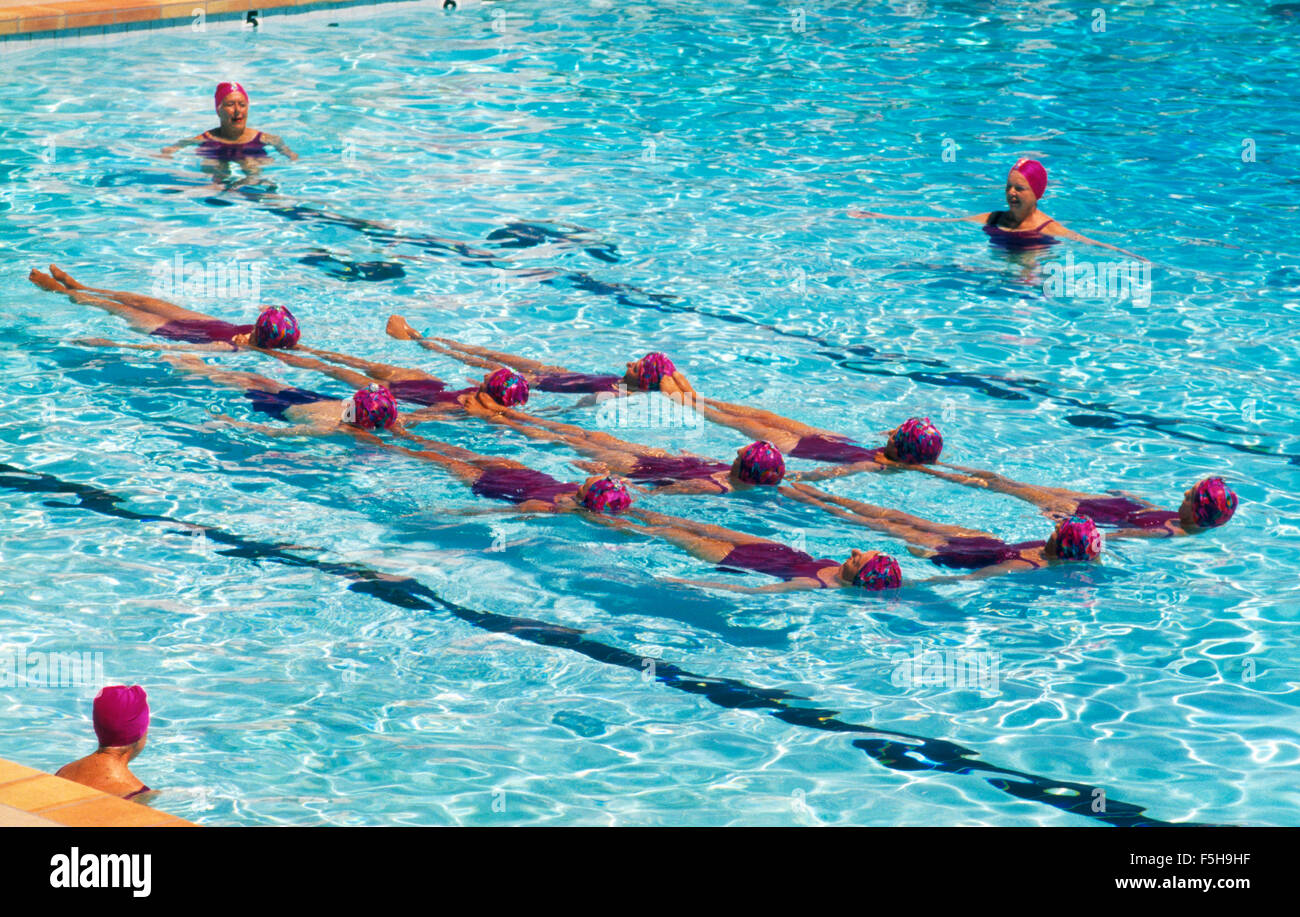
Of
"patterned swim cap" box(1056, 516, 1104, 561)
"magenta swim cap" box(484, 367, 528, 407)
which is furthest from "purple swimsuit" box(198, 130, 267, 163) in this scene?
"patterned swim cap" box(1056, 516, 1104, 561)

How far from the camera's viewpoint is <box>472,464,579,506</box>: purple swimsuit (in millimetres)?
6837

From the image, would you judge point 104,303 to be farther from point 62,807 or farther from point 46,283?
point 62,807

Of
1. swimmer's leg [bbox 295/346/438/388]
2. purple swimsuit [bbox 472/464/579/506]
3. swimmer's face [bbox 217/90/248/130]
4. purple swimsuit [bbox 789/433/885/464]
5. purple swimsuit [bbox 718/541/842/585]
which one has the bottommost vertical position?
purple swimsuit [bbox 718/541/842/585]

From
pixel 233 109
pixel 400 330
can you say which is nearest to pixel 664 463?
pixel 400 330

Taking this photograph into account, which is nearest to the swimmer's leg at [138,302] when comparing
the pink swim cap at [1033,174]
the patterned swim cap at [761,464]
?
the patterned swim cap at [761,464]

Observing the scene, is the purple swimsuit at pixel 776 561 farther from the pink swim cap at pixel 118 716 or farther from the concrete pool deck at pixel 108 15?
the concrete pool deck at pixel 108 15

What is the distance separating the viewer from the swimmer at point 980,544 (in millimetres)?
6312

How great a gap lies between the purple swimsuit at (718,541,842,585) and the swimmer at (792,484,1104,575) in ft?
1.37

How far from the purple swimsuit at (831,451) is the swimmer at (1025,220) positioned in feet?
12.3

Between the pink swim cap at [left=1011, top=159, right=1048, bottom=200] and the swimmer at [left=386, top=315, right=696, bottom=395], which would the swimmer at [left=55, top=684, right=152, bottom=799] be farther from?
the pink swim cap at [left=1011, top=159, right=1048, bottom=200]

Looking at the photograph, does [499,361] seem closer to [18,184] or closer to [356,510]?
[356,510]

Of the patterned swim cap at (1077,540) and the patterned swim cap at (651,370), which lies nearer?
the patterned swim cap at (1077,540)

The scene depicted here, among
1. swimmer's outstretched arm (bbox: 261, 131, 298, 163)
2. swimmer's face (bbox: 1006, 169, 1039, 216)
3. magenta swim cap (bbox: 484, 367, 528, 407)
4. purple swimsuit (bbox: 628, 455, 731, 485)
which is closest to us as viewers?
purple swimsuit (bbox: 628, 455, 731, 485)
